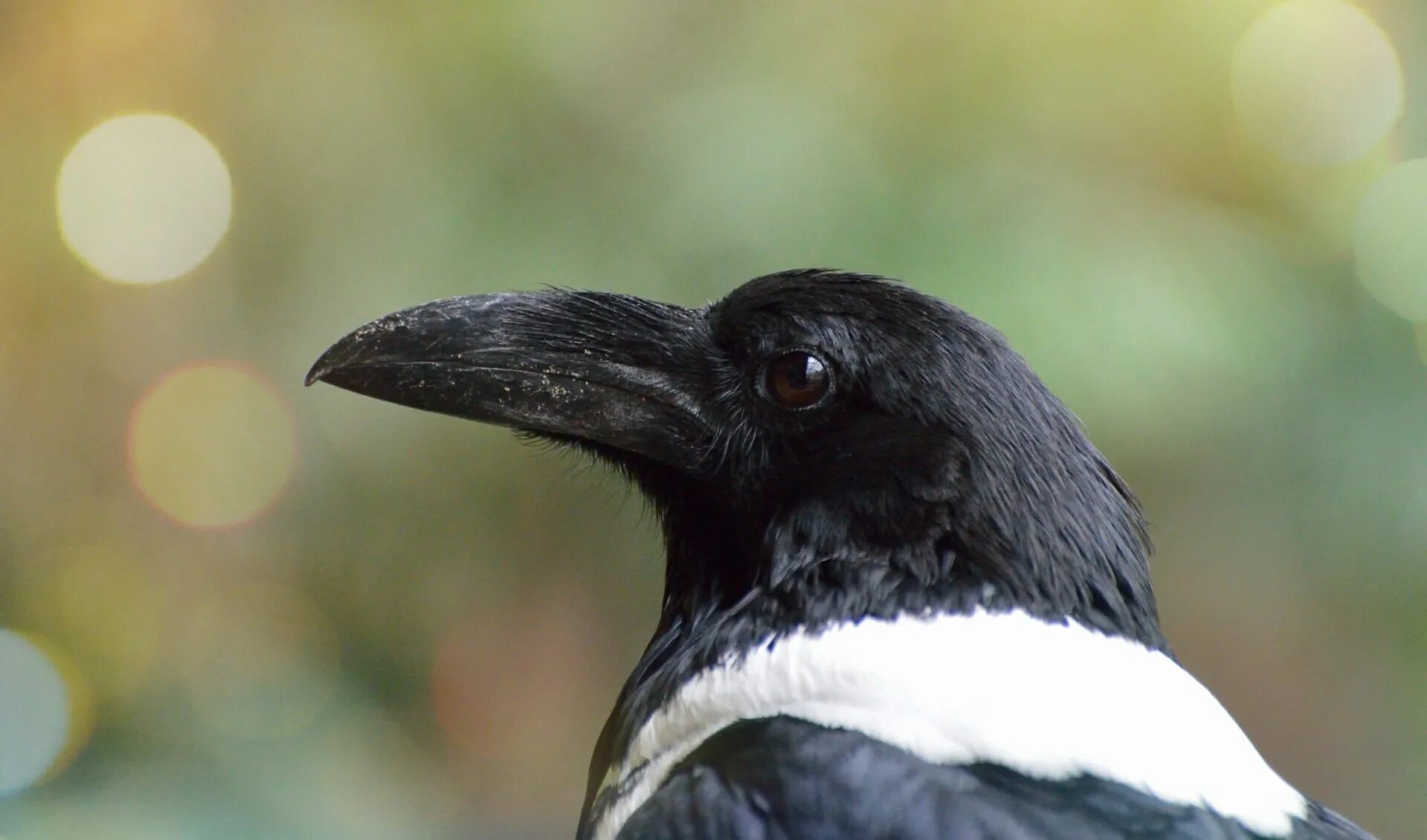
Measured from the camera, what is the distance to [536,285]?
2648mm

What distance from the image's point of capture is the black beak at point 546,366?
111 centimetres

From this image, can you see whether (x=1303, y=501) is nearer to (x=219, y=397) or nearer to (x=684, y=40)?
(x=684, y=40)

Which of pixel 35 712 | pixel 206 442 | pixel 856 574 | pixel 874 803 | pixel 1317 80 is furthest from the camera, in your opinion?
pixel 1317 80

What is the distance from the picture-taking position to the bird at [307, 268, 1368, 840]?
0.91 m

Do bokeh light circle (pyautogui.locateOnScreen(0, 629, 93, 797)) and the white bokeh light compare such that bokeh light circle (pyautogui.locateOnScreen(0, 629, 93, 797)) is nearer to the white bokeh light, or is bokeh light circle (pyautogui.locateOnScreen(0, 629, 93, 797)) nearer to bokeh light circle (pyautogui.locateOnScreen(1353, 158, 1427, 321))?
the white bokeh light

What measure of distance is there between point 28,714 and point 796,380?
217 cm

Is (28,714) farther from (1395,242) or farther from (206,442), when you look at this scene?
(1395,242)

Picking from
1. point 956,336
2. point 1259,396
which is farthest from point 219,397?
point 1259,396

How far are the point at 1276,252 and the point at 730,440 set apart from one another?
214cm

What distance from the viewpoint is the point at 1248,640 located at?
296cm

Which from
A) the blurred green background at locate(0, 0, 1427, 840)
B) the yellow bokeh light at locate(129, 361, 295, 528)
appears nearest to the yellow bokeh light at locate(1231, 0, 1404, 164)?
the blurred green background at locate(0, 0, 1427, 840)

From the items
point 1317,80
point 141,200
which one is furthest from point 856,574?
point 1317,80

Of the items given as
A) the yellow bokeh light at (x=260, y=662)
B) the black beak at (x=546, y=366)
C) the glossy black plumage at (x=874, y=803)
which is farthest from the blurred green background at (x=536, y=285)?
the glossy black plumage at (x=874, y=803)

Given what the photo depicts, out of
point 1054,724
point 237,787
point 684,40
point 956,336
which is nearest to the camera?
point 1054,724
